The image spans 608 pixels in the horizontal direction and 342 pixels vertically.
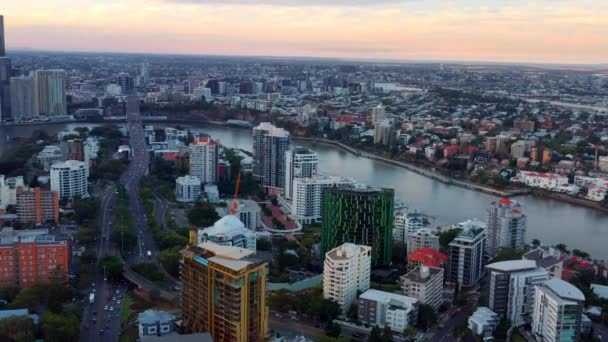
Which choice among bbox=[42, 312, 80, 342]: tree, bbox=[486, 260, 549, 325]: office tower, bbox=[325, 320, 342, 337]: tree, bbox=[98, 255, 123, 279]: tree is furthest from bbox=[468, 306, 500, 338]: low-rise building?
bbox=[98, 255, 123, 279]: tree

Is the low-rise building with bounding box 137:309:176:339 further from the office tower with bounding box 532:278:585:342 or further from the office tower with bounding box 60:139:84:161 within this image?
the office tower with bounding box 60:139:84:161

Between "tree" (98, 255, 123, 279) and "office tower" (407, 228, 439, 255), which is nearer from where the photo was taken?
"tree" (98, 255, 123, 279)

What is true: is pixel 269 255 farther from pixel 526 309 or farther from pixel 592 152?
pixel 592 152

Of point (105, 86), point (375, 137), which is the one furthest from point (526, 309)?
point (105, 86)

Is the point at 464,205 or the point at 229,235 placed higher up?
the point at 229,235

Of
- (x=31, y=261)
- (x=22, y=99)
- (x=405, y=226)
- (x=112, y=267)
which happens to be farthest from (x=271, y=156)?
(x=22, y=99)

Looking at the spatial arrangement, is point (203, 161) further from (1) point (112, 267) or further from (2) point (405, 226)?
(1) point (112, 267)

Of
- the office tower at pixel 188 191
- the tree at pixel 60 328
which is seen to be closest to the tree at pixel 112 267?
the tree at pixel 60 328
